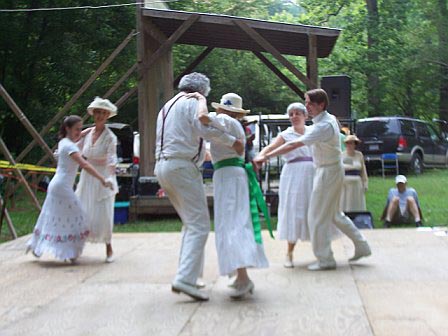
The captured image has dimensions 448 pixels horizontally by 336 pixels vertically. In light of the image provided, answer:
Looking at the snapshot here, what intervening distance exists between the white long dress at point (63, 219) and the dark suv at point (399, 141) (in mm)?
14020

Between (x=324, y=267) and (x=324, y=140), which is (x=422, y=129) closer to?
(x=324, y=267)

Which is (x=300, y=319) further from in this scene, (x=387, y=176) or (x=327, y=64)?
(x=327, y=64)

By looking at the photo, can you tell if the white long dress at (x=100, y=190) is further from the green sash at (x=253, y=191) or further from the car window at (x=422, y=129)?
the car window at (x=422, y=129)

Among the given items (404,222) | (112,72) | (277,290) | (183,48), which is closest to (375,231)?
(404,222)

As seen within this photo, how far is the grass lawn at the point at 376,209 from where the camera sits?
11.2 metres

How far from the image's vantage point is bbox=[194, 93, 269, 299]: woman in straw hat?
5.42 meters

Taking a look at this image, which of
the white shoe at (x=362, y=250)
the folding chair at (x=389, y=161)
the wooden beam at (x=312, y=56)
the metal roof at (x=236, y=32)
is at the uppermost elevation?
the metal roof at (x=236, y=32)

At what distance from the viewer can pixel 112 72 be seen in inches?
823

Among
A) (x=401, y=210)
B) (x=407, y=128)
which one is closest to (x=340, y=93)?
(x=401, y=210)

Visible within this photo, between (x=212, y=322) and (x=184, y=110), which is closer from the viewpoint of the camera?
(x=212, y=322)

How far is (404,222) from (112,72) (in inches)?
487

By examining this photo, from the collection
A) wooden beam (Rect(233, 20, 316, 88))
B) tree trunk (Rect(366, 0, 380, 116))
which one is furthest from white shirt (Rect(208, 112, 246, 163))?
tree trunk (Rect(366, 0, 380, 116))

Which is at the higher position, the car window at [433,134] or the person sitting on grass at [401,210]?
the car window at [433,134]

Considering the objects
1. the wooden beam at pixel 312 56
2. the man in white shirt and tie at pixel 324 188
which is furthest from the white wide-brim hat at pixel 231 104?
the wooden beam at pixel 312 56
